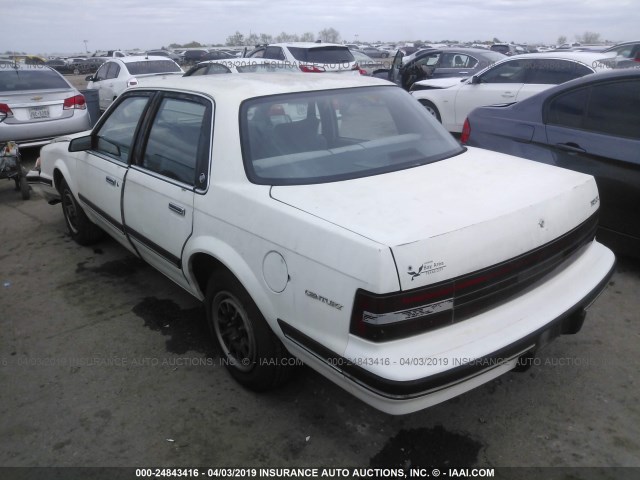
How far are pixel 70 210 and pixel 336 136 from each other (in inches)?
122

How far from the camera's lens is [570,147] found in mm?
4023

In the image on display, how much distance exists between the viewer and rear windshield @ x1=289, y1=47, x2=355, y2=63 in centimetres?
1224

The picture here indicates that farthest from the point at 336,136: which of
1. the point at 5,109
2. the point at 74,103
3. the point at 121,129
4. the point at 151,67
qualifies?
the point at 151,67

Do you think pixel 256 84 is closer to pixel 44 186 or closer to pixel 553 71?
pixel 44 186

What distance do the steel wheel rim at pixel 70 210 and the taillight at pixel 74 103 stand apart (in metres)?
4.06

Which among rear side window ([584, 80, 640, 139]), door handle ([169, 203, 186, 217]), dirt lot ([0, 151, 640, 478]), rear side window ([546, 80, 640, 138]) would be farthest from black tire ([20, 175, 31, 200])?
rear side window ([584, 80, 640, 139])

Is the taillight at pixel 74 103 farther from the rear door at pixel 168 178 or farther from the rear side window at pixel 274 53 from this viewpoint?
the rear door at pixel 168 178

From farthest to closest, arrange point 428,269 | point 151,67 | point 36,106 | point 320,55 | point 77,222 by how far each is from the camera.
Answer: point 151,67 < point 320,55 < point 36,106 < point 77,222 < point 428,269

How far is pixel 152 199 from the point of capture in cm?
314

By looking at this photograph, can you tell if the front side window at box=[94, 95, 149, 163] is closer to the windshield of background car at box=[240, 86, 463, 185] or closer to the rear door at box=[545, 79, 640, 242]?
the windshield of background car at box=[240, 86, 463, 185]

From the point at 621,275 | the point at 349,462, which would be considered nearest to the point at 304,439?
the point at 349,462

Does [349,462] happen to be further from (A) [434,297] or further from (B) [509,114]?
(B) [509,114]

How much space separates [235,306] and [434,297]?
1173 millimetres

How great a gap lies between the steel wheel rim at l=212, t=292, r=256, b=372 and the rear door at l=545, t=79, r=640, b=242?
9.34 feet
